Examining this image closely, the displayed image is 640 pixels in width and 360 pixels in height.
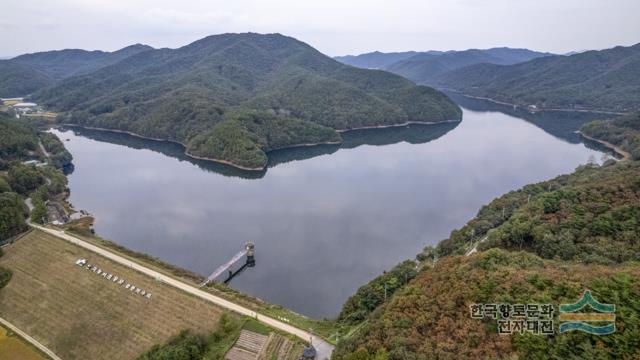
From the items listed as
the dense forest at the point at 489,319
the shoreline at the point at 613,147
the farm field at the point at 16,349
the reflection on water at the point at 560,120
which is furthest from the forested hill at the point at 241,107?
the dense forest at the point at 489,319

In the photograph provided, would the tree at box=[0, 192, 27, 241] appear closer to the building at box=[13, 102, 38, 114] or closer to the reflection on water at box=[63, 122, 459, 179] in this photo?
the reflection on water at box=[63, 122, 459, 179]

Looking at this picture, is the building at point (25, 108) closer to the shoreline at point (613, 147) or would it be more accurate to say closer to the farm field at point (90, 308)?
the farm field at point (90, 308)

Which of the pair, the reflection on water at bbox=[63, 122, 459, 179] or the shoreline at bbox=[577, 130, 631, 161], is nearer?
the shoreline at bbox=[577, 130, 631, 161]

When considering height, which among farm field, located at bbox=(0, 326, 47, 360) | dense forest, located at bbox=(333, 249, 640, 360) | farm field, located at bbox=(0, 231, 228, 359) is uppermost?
dense forest, located at bbox=(333, 249, 640, 360)

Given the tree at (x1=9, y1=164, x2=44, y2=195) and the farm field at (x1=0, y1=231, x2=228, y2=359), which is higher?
the tree at (x1=9, y1=164, x2=44, y2=195)

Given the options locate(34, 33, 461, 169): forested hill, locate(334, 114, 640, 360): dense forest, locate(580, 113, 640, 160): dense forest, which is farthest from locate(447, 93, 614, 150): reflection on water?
locate(334, 114, 640, 360): dense forest

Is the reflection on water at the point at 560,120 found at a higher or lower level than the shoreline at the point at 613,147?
higher

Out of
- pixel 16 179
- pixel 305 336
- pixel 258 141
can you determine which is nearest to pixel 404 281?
pixel 305 336
